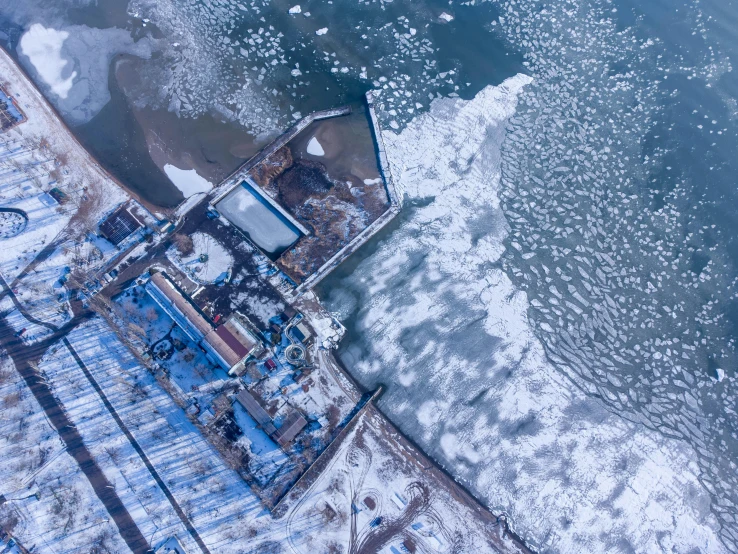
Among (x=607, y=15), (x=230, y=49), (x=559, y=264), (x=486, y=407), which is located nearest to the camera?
(x=486, y=407)

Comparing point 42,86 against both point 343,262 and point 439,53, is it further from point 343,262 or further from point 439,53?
point 439,53

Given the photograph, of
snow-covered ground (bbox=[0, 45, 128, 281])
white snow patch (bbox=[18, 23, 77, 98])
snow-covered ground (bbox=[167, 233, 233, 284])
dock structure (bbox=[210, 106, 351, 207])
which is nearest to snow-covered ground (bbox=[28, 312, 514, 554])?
snow-covered ground (bbox=[167, 233, 233, 284])

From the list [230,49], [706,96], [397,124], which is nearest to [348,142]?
[397,124]

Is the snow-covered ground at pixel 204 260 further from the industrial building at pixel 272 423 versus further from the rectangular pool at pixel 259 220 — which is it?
the industrial building at pixel 272 423

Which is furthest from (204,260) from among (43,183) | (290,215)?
(43,183)

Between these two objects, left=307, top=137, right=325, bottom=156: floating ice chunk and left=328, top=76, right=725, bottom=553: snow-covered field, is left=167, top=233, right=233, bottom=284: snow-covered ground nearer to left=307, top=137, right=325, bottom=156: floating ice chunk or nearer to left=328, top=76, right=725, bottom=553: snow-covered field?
left=328, top=76, right=725, bottom=553: snow-covered field

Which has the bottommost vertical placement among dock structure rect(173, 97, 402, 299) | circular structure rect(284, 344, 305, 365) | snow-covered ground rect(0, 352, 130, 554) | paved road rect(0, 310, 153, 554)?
snow-covered ground rect(0, 352, 130, 554)

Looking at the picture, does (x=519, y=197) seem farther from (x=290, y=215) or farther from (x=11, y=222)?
(x=11, y=222)
